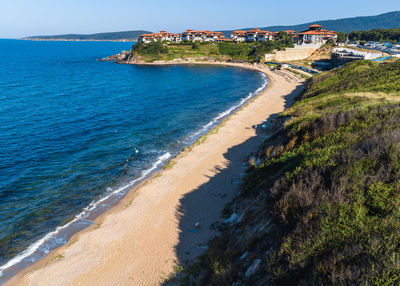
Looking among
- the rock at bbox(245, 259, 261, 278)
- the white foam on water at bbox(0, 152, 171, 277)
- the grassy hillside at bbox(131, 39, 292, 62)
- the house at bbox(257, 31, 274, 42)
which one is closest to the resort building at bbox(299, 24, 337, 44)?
the grassy hillside at bbox(131, 39, 292, 62)

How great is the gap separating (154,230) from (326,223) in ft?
40.4

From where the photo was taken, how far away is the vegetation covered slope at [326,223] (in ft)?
22.0

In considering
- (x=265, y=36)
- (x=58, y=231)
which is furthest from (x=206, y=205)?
(x=265, y=36)

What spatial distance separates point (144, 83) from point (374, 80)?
6480 centimetres

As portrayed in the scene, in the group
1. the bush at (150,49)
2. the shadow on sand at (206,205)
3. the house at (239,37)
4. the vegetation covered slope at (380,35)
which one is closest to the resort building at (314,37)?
the vegetation covered slope at (380,35)

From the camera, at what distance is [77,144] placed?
3275cm

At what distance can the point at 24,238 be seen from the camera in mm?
17391

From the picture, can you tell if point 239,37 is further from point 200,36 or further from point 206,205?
point 206,205

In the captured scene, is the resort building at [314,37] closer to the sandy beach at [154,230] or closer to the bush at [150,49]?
the bush at [150,49]

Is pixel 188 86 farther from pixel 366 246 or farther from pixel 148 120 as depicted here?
pixel 366 246

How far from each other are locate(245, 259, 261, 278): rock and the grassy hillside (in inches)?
5102

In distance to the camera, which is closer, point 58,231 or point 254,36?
point 58,231

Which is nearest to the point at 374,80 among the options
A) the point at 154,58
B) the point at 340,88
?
the point at 340,88

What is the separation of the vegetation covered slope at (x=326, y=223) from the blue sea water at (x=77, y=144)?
541 inches
